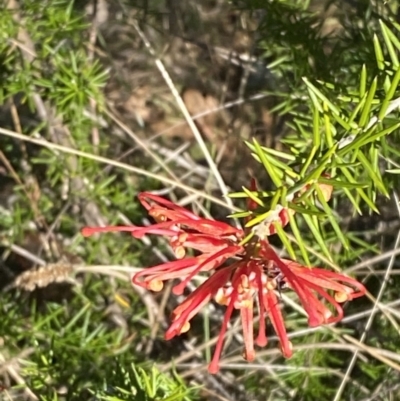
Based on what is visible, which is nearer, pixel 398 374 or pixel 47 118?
pixel 398 374

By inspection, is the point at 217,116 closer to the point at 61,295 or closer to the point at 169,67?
Answer: the point at 169,67

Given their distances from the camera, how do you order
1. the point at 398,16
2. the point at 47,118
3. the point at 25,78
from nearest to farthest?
the point at 398,16
the point at 25,78
the point at 47,118

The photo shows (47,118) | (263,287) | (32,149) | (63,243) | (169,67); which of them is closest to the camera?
(263,287)

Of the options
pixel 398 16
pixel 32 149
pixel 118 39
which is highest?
pixel 398 16

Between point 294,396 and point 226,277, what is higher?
point 226,277

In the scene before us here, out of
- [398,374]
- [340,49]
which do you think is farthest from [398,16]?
[398,374]

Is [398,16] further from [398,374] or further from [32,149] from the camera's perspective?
[32,149]

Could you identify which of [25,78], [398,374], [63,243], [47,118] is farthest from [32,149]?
[398,374]
